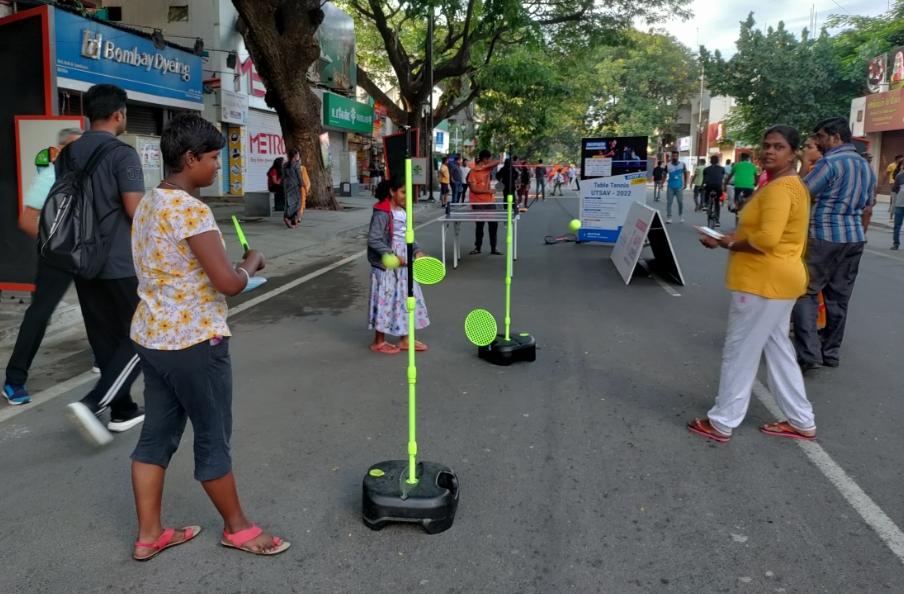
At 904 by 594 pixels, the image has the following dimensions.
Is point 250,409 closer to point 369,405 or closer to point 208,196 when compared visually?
point 369,405

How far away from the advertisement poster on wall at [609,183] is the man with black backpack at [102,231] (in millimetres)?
10476

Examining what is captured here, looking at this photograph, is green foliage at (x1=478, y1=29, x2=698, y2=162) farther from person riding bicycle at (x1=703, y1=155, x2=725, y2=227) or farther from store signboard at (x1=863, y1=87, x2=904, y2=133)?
person riding bicycle at (x1=703, y1=155, x2=725, y2=227)

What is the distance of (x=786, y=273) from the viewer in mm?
3910

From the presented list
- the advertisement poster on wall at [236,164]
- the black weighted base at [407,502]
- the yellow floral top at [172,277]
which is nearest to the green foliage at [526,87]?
the advertisement poster on wall at [236,164]

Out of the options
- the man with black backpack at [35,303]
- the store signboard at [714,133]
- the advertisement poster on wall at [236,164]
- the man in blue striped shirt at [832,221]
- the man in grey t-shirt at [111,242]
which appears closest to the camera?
the man in grey t-shirt at [111,242]

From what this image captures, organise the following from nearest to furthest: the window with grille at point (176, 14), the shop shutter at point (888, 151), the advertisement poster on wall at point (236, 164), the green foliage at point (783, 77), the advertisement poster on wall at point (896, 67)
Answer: the window with grille at point (176, 14) → the advertisement poster on wall at point (236, 164) → the advertisement poster on wall at point (896, 67) → the shop shutter at point (888, 151) → the green foliage at point (783, 77)

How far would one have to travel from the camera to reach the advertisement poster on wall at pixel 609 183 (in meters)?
13.2

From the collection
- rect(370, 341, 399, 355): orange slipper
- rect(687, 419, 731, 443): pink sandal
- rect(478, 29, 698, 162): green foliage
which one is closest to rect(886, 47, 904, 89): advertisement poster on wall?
rect(478, 29, 698, 162): green foliage

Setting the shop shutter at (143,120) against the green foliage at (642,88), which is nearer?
the shop shutter at (143,120)

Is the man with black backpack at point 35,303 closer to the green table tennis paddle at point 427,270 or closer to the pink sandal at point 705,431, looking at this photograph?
the green table tennis paddle at point 427,270

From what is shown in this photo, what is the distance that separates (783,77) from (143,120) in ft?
86.3

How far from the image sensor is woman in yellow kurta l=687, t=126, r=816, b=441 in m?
3.88

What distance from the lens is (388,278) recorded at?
6141 millimetres

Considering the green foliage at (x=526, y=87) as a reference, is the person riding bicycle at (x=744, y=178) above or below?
below
